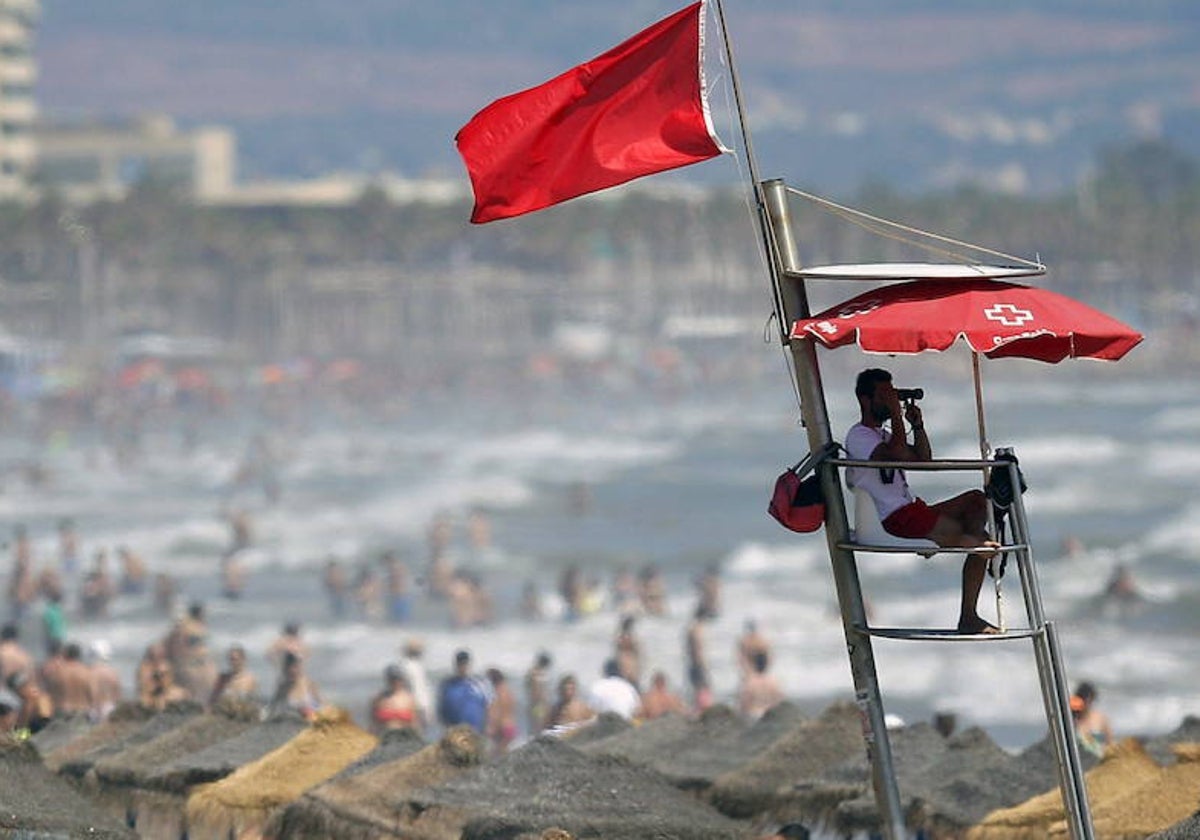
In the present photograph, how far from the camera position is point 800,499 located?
23.4 feet

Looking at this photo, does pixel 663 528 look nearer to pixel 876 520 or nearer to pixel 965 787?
pixel 965 787

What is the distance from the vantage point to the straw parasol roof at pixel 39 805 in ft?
30.2

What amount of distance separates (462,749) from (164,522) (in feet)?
122

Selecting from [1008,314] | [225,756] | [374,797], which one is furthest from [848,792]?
[1008,314]

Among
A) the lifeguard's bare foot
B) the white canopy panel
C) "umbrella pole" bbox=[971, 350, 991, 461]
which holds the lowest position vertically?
the lifeguard's bare foot

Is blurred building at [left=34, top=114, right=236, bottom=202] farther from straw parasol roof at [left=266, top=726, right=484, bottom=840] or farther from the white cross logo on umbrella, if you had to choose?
the white cross logo on umbrella

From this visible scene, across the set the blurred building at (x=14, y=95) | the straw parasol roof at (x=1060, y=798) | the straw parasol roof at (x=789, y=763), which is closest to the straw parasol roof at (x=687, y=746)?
the straw parasol roof at (x=789, y=763)

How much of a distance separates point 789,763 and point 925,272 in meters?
5.16

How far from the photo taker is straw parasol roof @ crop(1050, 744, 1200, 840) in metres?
10.0

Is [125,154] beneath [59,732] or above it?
above

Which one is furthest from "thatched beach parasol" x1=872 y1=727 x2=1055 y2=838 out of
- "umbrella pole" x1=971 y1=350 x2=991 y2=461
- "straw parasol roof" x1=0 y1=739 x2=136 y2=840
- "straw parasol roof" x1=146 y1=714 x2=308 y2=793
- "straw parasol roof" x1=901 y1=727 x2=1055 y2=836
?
"umbrella pole" x1=971 y1=350 x2=991 y2=461

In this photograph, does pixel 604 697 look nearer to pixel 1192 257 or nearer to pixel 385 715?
pixel 385 715

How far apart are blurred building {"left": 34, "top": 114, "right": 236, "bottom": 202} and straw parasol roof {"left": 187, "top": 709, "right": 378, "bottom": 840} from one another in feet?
457

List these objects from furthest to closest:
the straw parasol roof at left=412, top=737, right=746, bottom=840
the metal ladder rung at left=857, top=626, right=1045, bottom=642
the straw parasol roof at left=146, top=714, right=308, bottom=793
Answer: the straw parasol roof at left=146, top=714, right=308, bottom=793 → the straw parasol roof at left=412, top=737, right=746, bottom=840 → the metal ladder rung at left=857, top=626, right=1045, bottom=642
